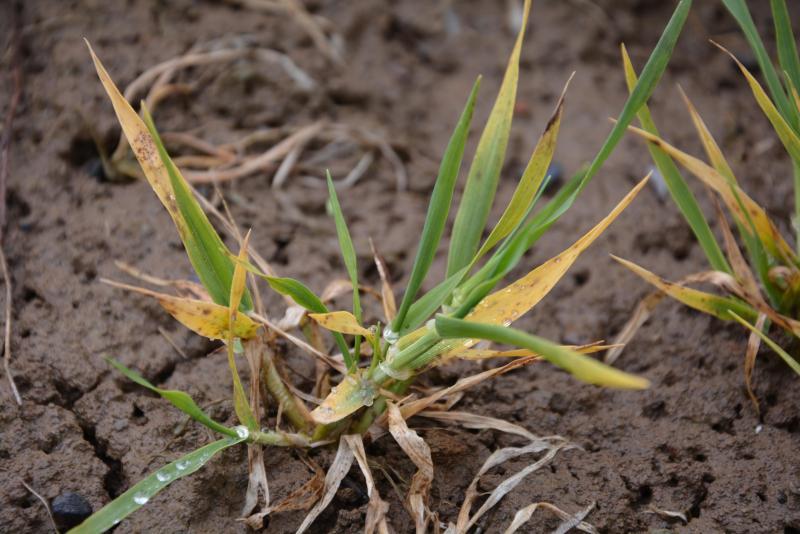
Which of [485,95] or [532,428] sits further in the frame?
[485,95]

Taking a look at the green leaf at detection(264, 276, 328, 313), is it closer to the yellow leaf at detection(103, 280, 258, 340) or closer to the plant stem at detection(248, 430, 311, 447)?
the yellow leaf at detection(103, 280, 258, 340)

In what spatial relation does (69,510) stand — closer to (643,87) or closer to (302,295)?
(302,295)

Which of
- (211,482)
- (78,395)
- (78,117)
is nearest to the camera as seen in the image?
(211,482)

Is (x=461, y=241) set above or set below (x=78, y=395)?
above

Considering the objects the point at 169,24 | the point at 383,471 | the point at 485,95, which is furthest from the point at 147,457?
the point at 485,95

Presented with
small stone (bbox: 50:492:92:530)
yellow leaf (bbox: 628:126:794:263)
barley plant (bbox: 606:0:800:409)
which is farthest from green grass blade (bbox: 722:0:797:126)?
small stone (bbox: 50:492:92:530)

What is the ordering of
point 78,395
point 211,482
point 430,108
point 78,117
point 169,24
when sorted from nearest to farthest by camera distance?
point 211,482, point 78,395, point 78,117, point 169,24, point 430,108

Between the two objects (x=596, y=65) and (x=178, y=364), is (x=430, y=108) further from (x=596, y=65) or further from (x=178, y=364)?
(x=178, y=364)

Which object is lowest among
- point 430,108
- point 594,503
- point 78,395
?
point 594,503
